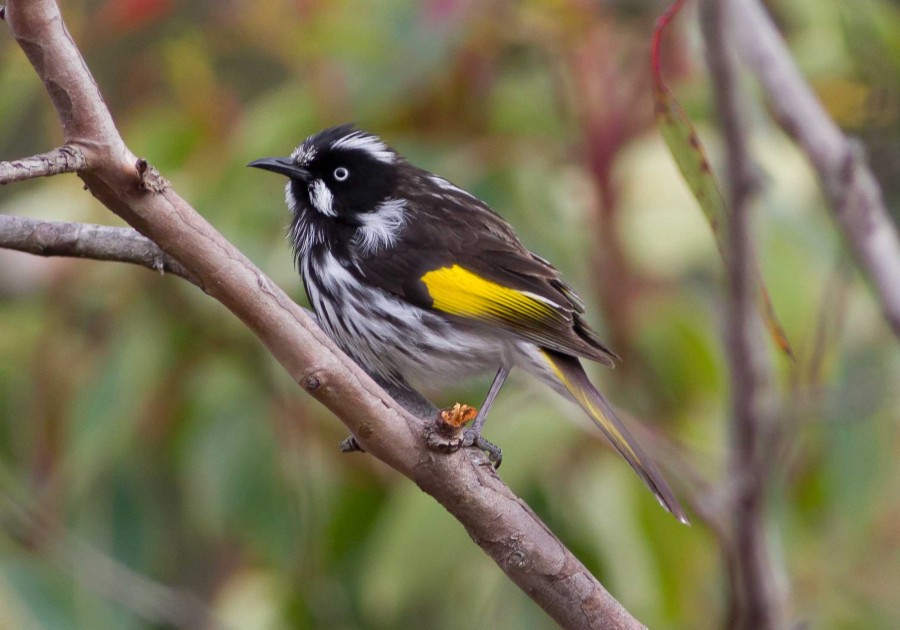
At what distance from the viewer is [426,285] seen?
2758mm

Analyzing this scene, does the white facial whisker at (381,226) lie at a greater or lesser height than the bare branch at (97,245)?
lesser

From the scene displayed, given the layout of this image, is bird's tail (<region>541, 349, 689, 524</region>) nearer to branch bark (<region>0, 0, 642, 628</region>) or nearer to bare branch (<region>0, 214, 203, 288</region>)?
branch bark (<region>0, 0, 642, 628</region>)

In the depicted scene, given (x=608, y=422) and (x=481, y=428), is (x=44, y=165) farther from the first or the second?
(x=608, y=422)

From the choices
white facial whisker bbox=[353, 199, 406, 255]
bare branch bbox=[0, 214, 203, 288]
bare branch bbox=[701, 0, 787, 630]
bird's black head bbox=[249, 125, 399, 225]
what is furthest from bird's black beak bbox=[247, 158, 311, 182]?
bare branch bbox=[701, 0, 787, 630]

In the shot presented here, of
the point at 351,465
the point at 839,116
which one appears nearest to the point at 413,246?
the point at 351,465

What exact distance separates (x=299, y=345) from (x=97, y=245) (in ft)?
1.46

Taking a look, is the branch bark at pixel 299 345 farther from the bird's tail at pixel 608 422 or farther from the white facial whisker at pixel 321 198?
the white facial whisker at pixel 321 198

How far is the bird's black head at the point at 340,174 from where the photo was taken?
2971 millimetres

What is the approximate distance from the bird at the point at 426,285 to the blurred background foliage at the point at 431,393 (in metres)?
0.39

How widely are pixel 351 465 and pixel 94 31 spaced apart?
163cm

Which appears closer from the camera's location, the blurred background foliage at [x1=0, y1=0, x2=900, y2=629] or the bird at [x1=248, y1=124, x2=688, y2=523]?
the bird at [x1=248, y1=124, x2=688, y2=523]

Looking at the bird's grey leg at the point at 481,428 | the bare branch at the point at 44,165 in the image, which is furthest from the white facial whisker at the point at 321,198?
the bare branch at the point at 44,165

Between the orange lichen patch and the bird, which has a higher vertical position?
the bird

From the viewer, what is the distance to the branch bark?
1.58 m
